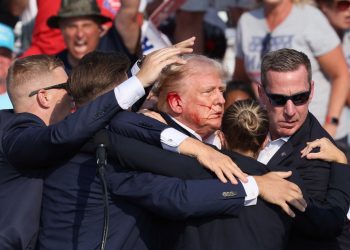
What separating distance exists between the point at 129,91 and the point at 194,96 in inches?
15.4

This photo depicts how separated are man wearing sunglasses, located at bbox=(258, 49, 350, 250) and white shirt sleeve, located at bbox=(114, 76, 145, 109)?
29.5 inches

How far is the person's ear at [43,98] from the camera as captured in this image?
4.86 metres

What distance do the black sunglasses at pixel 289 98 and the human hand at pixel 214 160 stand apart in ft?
2.62

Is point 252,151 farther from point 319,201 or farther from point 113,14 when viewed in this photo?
point 113,14

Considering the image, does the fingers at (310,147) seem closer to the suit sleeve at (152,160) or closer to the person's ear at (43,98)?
the suit sleeve at (152,160)

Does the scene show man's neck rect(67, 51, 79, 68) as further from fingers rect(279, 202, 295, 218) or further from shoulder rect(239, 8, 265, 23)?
fingers rect(279, 202, 295, 218)

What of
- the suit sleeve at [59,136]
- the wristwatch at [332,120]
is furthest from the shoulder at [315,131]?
the wristwatch at [332,120]

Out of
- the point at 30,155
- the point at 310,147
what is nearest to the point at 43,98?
the point at 30,155

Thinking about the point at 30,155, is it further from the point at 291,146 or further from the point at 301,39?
the point at 301,39

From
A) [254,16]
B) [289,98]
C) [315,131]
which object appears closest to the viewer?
[315,131]

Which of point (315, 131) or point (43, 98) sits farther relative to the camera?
point (43, 98)

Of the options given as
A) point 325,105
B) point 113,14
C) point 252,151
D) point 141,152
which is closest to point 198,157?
point 141,152

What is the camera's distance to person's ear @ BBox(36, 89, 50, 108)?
486 cm

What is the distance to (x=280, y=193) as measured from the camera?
414cm
